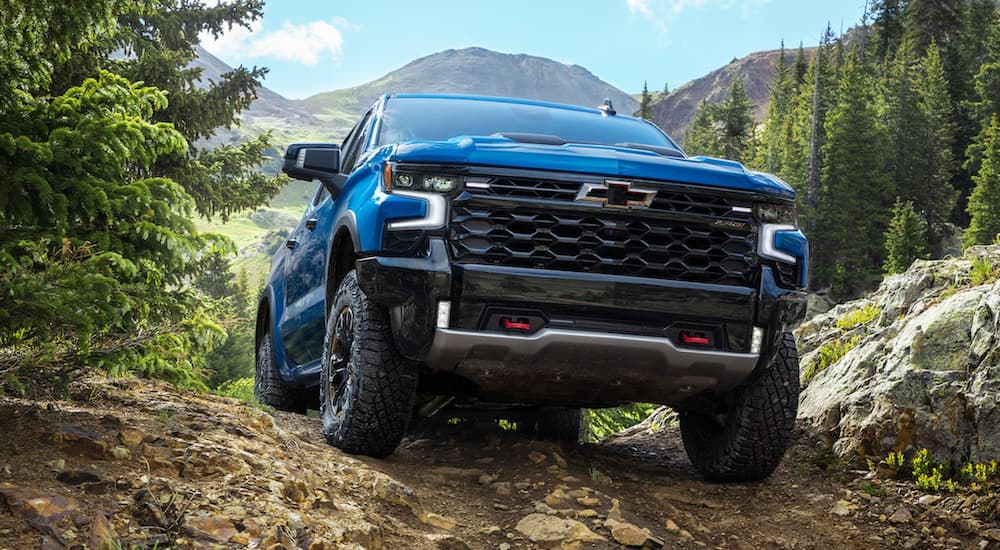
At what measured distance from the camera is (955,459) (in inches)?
210

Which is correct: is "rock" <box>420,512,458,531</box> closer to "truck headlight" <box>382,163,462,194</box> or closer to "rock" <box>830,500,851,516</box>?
"truck headlight" <box>382,163,462,194</box>

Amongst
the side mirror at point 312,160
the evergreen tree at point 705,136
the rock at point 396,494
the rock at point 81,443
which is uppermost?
the evergreen tree at point 705,136

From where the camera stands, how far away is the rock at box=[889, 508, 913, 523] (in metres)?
4.82

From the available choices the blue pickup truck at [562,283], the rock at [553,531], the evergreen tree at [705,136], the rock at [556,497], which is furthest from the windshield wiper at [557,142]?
the evergreen tree at [705,136]

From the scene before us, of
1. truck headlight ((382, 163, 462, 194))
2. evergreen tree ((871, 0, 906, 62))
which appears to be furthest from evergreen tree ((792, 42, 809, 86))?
truck headlight ((382, 163, 462, 194))

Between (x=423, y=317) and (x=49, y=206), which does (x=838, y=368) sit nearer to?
→ (x=423, y=317)

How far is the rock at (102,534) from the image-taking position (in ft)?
9.52

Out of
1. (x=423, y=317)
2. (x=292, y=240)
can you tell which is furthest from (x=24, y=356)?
(x=292, y=240)

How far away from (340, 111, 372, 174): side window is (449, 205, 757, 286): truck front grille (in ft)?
6.09

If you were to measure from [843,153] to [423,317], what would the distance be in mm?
73503

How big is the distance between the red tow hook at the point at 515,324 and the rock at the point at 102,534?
1.87 meters

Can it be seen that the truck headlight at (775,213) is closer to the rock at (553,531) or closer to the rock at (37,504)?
the rock at (553,531)

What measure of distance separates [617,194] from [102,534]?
8.47ft

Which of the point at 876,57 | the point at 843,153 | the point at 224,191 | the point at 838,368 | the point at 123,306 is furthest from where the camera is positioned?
the point at 876,57
